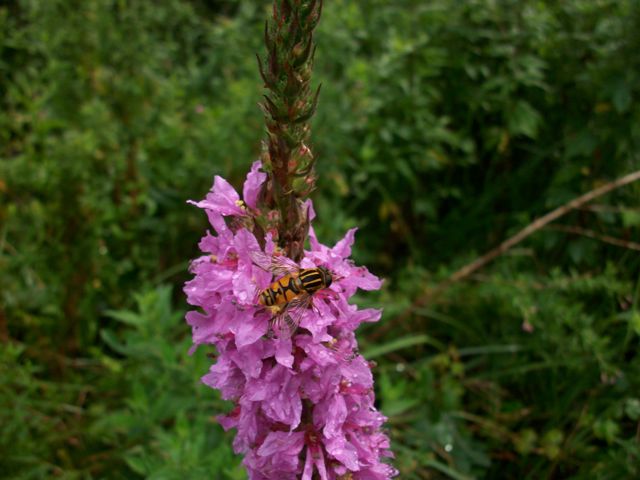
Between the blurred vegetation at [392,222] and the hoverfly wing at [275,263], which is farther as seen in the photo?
the blurred vegetation at [392,222]

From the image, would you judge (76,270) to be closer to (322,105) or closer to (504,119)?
(322,105)

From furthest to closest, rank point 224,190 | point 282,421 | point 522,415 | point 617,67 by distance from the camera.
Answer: point 617,67, point 522,415, point 224,190, point 282,421

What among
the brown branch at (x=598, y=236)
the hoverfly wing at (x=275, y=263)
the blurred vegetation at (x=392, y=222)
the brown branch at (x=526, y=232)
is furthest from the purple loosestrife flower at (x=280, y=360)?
the brown branch at (x=598, y=236)

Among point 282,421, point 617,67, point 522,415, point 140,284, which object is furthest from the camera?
point 140,284

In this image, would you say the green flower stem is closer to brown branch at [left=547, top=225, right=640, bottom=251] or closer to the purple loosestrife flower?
the purple loosestrife flower

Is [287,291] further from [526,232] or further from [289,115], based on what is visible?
[526,232]

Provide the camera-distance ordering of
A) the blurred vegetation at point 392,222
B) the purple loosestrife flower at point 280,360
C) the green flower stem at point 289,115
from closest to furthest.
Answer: the green flower stem at point 289,115 < the purple loosestrife flower at point 280,360 < the blurred vegetation at point 392,222

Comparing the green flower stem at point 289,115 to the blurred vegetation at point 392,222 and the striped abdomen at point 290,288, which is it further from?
the blurred vegetation at point 392,222

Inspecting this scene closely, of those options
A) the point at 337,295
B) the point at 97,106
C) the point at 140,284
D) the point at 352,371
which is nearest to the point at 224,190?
the point at 337,295
